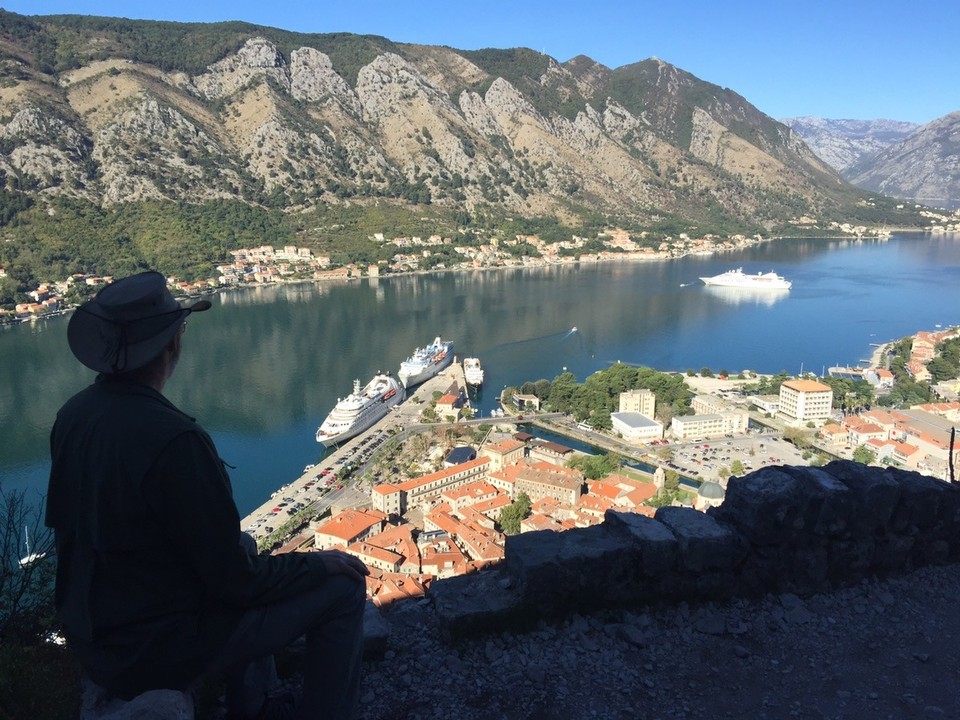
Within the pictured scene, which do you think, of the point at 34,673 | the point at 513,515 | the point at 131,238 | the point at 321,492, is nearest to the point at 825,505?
the point at 34,673

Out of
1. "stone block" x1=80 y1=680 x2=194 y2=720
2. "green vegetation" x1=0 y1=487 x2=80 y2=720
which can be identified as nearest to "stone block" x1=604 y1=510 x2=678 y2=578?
"stone block" x1=80 y1=680 x2=194 y2=720

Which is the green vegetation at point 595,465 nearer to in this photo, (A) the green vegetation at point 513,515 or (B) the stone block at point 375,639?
(A) the green vegetation at point 513,515

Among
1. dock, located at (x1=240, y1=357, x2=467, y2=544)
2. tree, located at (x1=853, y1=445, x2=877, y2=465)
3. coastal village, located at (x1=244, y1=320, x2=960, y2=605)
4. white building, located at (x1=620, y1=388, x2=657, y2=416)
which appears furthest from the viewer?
white building, located at (x1=620, y1=388, x2=657, y2=416)

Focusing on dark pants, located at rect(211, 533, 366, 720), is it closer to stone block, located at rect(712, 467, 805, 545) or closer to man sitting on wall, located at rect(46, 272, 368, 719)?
man sitting on wall, located at rect(46, 272, 368, 719)

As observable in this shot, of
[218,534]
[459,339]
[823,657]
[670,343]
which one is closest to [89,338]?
[218,534]

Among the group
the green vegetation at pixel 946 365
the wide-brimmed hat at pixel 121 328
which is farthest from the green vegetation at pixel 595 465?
the green vegetation at pixel 946 365

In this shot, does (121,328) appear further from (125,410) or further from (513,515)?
(513,515)
